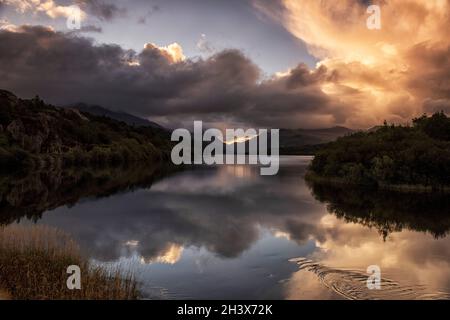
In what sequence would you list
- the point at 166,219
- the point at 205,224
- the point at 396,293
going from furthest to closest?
1. the point at 166,219
2. the point at 205,224
3. the point at 396,293

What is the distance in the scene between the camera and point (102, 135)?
463 feet

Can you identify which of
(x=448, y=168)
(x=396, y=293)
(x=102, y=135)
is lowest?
(x=396, y=293)

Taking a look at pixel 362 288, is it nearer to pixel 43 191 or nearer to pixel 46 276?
pixel 46 276

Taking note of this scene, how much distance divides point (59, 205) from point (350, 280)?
113 ft

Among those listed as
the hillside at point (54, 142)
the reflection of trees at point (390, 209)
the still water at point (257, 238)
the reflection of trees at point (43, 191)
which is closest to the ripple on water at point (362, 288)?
the still water at point (257, 238)

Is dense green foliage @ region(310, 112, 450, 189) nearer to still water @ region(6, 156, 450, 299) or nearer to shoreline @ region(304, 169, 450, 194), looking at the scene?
shoreline @ region(304, 169, 450, 194)

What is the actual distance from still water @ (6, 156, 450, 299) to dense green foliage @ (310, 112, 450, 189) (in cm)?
660

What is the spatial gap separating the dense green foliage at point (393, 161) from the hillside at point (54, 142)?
5948 centimetres

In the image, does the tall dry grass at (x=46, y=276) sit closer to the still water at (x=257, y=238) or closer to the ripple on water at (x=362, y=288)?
the still water at (x=257, y=238)

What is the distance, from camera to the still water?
18339 millimetres

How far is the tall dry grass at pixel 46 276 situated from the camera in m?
14.0
